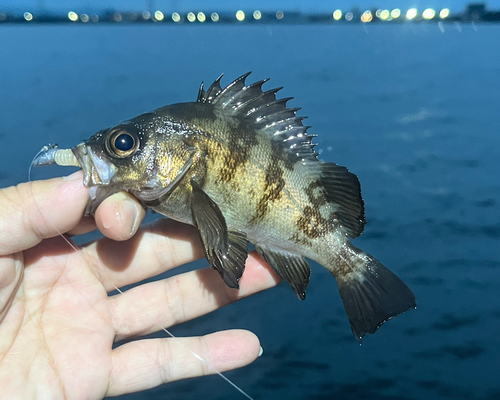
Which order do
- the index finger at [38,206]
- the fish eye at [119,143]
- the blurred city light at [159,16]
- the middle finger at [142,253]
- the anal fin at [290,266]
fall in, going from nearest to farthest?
1. the index finger at [38,206]
2. the fish eye at [119,143]
3. the anal fin at [290,266]
4. the middle finger at [142,253]
5. the blurred city light at [159,16]

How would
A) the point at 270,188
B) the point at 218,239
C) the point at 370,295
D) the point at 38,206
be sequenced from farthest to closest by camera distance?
the point at 370,295 → the point at 270,188 → the point at 218,239 → the point at 38,206

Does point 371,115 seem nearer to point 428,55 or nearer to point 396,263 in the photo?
point 396,263

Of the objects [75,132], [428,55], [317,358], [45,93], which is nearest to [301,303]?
[317,358]

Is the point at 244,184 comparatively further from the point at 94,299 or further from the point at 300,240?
the point at 94,299

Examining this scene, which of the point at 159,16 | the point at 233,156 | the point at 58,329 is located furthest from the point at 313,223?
the point at 159,16

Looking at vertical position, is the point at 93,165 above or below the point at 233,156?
below

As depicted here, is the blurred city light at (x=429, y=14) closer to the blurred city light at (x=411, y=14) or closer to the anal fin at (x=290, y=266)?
the blurred city light at (x=411, y=14)

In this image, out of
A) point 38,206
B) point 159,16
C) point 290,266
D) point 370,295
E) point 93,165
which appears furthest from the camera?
point 159,16

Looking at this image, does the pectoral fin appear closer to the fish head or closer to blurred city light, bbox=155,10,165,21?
the fish head

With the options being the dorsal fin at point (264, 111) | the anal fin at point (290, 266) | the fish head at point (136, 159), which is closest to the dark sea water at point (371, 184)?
the anal fin at point (290, 266)
